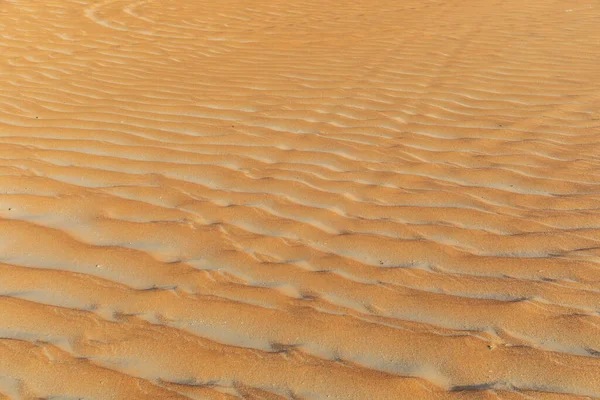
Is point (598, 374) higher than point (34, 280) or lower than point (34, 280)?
higher

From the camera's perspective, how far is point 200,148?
4145 millimetres

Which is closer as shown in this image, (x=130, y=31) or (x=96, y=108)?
(x=96, y=108)

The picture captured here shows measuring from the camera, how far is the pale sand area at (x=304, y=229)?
2.14 m

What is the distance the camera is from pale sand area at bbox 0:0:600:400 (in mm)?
2145

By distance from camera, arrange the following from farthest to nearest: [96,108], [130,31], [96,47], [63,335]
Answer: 1. [130,31]
2. [96,47]
3. [96,108]
4. [63,335]

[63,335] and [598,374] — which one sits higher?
[598,374]

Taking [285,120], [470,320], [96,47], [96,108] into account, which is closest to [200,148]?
[285,120]

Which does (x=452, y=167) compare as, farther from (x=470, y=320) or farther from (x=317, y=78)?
(x=317, y=78)

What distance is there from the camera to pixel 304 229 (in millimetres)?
3055

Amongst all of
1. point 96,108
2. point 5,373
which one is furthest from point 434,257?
point 96,108

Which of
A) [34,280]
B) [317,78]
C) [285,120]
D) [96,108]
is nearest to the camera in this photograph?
[34,280]

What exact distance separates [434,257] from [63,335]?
148cm

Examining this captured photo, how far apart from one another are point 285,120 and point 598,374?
9.88 ft

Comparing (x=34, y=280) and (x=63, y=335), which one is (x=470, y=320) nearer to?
(x=63, y=335)
